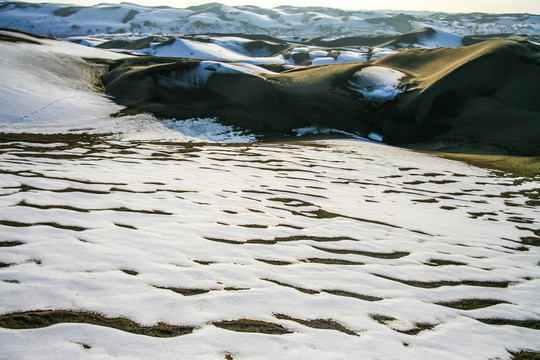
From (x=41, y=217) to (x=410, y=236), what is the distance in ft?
28.2

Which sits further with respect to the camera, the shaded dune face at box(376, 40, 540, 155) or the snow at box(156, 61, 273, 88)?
the snow at box(156, 61, 273, 88)

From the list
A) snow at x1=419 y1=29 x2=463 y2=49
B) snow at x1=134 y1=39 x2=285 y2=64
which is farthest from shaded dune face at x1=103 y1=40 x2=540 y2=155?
snow at x1=419 y1=29 x2=463 y2=49

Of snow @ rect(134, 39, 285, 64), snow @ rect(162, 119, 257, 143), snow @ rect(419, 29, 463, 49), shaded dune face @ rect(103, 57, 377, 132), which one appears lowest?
snow @ rect(162, 119, 257, 143)

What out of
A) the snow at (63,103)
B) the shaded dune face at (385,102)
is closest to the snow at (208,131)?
the snow at (63,103)

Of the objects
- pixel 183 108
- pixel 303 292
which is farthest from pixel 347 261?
pixel 183 108

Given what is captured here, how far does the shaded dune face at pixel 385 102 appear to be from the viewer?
106 feet

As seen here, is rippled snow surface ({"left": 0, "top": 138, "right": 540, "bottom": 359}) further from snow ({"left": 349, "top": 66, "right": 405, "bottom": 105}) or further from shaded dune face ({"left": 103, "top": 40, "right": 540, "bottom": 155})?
snow ({"left": 349, "top": 66, "right": 405, "bottom": 105})

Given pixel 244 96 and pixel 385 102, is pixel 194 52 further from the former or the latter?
pixel 385 102

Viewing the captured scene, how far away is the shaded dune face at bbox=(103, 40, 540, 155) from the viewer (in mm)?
32312

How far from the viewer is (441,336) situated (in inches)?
172

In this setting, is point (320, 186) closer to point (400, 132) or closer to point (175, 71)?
point (400, 132)

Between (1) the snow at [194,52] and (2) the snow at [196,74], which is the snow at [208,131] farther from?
(1) the snow at [194,52]

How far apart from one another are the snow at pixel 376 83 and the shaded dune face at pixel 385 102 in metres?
0.63

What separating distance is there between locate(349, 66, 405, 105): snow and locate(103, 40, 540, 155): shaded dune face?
627mm
